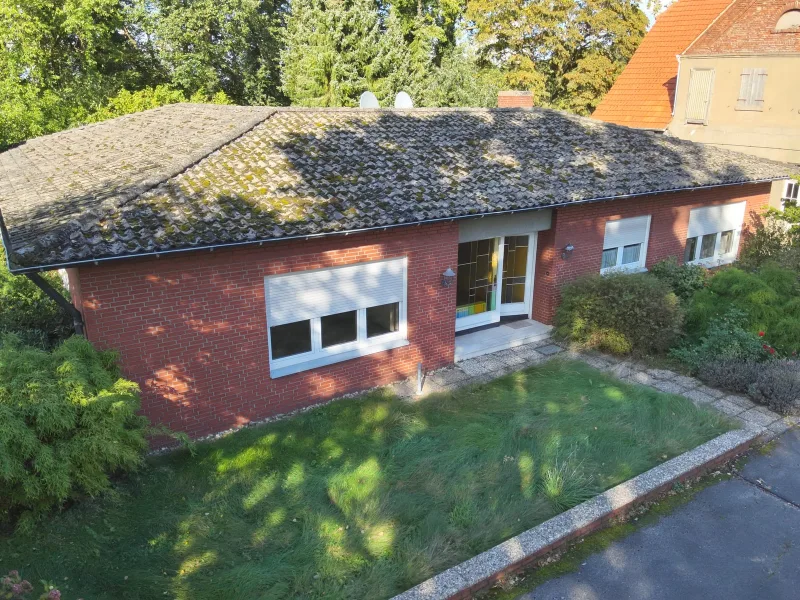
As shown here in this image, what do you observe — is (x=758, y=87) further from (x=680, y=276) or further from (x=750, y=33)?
(x=680, y=276)

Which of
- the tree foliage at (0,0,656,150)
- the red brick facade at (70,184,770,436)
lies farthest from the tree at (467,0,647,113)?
the red brick facade at (70,184,770,436)

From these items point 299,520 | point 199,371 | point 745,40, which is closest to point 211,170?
point 199,371

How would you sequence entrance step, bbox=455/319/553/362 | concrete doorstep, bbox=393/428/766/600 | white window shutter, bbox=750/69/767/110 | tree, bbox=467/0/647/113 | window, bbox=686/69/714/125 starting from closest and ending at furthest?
1. concrete doorstep, bbox=393/428/766/600
2. entrance step, bbox=455/319/553/362
3. white window shutter, bbox=750/69/767/110
4. window, bbox=686/69/714/125
5. tree, bbox=467/0/647/113

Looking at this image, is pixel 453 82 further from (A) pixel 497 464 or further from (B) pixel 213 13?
(A) pixel 497 464

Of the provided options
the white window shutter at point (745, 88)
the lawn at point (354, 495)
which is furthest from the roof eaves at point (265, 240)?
the white window shutter at point (745, 88)

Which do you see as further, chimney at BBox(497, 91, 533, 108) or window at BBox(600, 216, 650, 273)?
chimney at BBox(497, 91, 533, 108)

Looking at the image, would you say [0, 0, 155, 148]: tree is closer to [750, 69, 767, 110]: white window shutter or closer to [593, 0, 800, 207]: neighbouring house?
[593, 0, 800, 207]: neighbouring house
